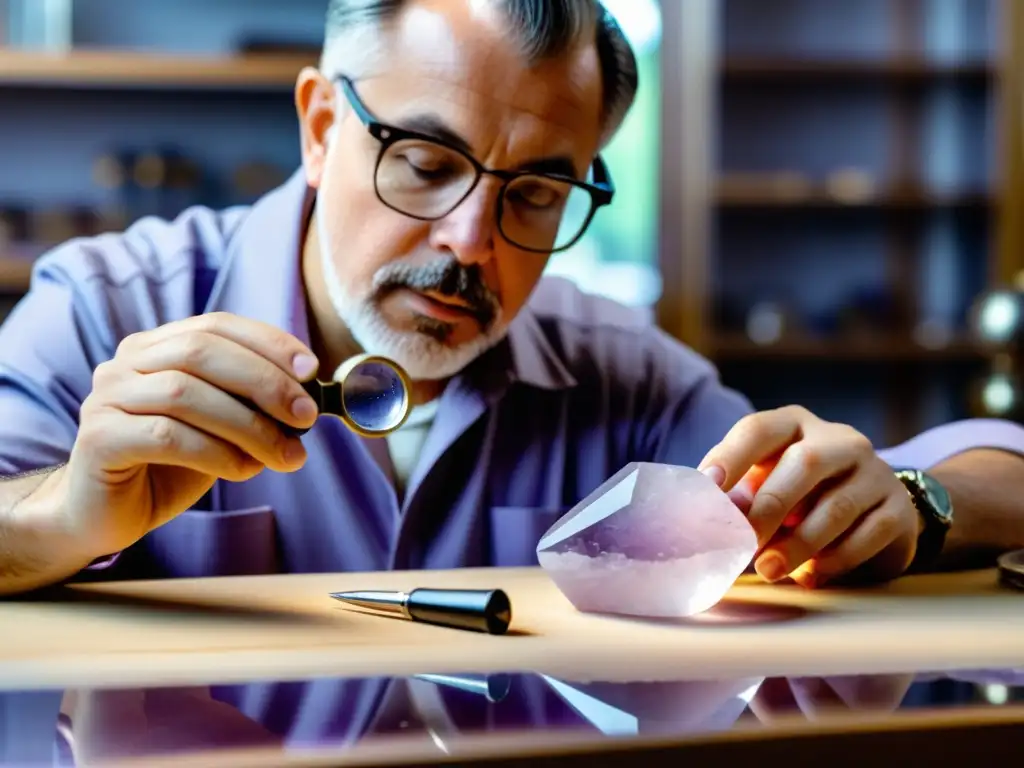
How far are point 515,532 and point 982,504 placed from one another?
1.03 feet

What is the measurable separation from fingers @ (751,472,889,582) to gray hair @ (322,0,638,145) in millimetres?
294

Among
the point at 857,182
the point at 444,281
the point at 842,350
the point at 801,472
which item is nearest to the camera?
the point at 801,472

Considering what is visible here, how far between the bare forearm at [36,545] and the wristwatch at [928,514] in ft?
1.58

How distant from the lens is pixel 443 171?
2.33 feet

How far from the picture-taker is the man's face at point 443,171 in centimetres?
71

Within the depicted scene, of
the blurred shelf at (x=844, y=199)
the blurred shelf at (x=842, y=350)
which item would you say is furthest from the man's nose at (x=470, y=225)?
the blurred shelf at (x=844, y=199)

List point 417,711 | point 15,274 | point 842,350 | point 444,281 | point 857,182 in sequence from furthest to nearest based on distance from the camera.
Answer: point 857,182, point 842,350, point 15,274, point 444,281, point 417,711

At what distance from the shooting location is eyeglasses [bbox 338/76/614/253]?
0.71 m

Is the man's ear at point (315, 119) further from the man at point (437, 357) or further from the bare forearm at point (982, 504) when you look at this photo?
the bare forearm at point (982, 504)

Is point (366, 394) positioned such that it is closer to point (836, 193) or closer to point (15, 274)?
point (15, 274)

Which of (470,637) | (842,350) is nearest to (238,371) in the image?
(470,637)

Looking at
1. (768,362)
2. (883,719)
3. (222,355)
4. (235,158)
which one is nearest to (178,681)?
(222,355)

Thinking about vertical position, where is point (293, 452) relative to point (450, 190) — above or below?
below

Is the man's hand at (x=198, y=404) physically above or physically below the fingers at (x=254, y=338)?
below
